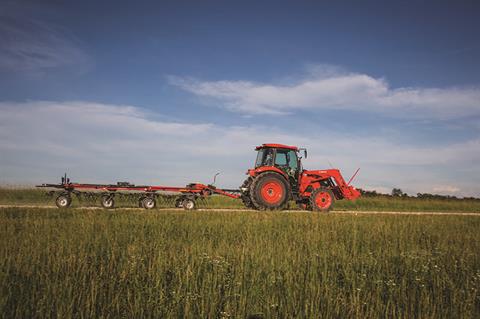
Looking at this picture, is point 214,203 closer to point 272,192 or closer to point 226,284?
point 272,192

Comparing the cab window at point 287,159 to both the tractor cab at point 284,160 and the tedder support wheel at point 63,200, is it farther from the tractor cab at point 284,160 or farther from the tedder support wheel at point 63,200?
the tedder support wheel at point 63,200

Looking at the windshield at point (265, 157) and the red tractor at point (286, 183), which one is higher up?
the windshield at point (265, 157)

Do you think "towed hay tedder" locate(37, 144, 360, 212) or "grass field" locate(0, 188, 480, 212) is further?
"grass field" locate(0, 188, 480, 212)

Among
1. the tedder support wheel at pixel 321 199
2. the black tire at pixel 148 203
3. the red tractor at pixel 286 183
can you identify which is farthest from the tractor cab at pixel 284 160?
the black tire at pixel 148 203

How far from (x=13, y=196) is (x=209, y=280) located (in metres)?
20.8

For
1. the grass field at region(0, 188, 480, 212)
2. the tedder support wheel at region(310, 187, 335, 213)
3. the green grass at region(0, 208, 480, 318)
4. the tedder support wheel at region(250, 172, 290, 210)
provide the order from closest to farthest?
the green grass at region(0, 208, 480, 318) < the tedder support wheel at region(250, 172, 290, 210) < the tedder support wheel at region(310, 187, 335, 213) < the grass field at region(0, 188, 480, 212)

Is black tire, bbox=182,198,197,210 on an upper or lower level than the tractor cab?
lower

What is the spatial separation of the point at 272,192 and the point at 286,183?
29.2 inches

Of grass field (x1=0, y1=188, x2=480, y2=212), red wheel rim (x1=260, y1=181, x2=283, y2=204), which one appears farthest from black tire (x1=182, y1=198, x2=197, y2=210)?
red wheel rim (x1=260, y1=181, x2=283, y2=204)

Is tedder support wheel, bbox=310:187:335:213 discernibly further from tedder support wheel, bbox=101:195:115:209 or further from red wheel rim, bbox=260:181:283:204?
tedder support wheel, bbox=101:195:115:209

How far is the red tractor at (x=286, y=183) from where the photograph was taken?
49.9 feet

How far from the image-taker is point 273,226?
376 inches

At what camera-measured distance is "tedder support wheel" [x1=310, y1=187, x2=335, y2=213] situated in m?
15.4

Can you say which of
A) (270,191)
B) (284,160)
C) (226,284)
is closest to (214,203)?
(270,191)
